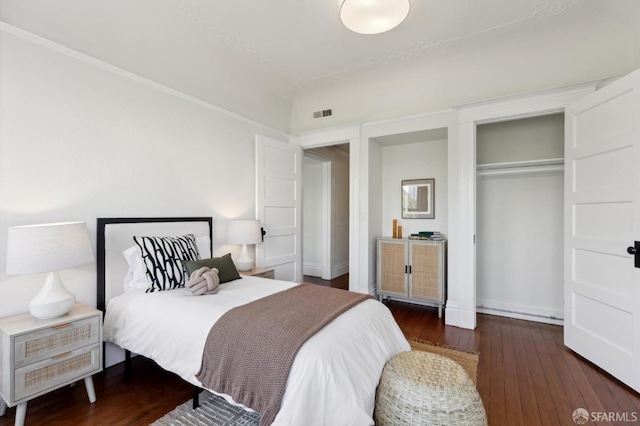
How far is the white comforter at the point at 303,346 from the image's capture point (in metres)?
1.32

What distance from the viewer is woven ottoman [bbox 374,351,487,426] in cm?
135

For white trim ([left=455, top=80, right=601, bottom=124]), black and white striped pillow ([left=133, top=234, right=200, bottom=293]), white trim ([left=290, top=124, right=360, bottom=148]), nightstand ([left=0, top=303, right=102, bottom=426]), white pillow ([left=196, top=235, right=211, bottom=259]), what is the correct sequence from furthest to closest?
white trim ([left=290, top=124, right=360, bottom=148]) → white pillow ([left=196, top=235, right=211, bottom=259]) → white trim ([left=455, top=80, right=601, bottom=124]) → black and white striped pillow ([left=133, top=234, right=200, bottom=293]) → nightstand ([left=0, top=303, right=102, bottom=426])

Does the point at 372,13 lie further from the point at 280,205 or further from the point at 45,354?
the point at 45,354

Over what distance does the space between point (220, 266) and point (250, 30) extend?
2088 millimetres

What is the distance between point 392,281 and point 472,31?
109 inches

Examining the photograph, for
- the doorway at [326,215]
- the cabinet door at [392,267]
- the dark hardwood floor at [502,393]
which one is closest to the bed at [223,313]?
the dark hardwood floor at [502,393]

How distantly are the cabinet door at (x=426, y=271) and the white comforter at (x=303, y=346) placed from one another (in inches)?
70.5

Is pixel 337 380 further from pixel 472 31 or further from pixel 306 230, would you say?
pixel 306 230

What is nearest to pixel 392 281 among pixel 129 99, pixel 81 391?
pixel 81 391

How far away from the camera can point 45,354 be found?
1690mm

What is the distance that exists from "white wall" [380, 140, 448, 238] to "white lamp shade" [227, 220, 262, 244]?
6.46 feet

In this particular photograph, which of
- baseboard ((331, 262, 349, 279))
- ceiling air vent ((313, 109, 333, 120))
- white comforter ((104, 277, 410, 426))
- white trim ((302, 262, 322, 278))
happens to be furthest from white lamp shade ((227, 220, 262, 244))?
baseboard ((331, 262, 349, 279))

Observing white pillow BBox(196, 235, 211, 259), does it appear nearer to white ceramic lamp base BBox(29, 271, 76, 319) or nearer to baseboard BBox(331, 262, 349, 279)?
white ceramic lamp base BBox(29, 271, 76, 319)

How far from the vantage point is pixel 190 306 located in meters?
1.89
